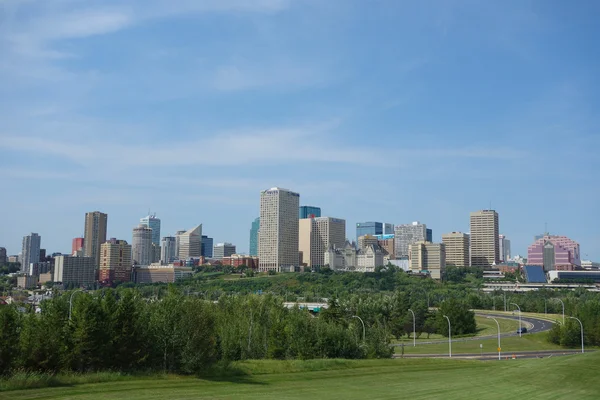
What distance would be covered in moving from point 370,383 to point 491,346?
63.0 m

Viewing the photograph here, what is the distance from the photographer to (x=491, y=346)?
357 feet

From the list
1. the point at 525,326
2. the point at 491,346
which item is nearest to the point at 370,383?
the point at 491,346

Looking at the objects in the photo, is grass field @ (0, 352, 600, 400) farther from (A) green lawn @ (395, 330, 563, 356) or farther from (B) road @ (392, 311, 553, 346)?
(B) road @ (392, 311, 553, 346)

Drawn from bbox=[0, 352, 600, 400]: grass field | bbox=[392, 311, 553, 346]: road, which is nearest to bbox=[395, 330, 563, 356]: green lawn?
bbox=[392, 311, 553, 346]: road

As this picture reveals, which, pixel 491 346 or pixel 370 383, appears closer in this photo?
pixel 370 383

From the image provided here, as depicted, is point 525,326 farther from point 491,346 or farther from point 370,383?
point 370,383

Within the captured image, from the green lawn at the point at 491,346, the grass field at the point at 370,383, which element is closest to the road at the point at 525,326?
the green lawn at the point at 491,346

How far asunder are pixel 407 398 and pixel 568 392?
49.1 ft

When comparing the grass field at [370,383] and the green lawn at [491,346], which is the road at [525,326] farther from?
the grass field at [370,383]

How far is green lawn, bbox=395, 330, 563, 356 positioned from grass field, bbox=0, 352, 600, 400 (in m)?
34.7

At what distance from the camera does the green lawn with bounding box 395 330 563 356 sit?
103225 mm

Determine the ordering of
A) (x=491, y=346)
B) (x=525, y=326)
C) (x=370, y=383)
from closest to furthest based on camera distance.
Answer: (x=370, y=383) → (x=491, y=346) → (x=525, y=326)

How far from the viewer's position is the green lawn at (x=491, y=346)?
103225 millimetres

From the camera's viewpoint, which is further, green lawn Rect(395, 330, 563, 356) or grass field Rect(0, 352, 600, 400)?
green lawn Rect(395, 330, 563, 356)
